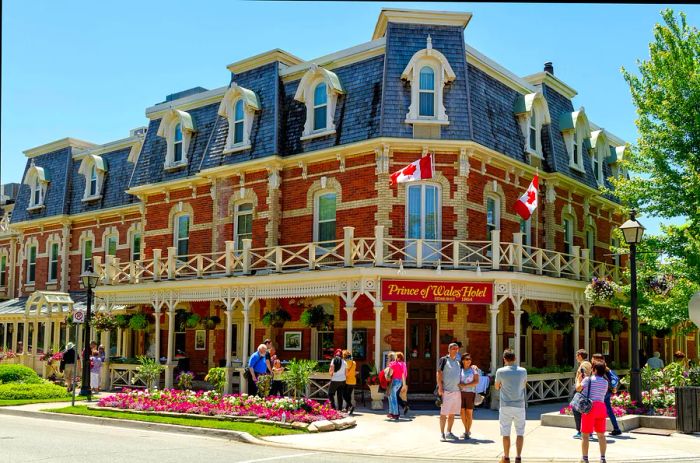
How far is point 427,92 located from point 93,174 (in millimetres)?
19149

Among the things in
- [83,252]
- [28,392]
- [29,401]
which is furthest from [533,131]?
[83,252]

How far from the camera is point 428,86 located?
2284 centimetres

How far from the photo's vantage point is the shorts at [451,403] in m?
14.1

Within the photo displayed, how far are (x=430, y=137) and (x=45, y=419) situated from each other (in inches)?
512

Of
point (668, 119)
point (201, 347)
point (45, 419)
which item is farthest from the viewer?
point (201, 347)

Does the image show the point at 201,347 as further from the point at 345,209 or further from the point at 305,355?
the point at 345,209

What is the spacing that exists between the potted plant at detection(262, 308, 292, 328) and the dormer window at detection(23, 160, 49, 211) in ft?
61.1

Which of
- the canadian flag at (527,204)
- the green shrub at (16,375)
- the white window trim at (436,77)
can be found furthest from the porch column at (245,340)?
the canadian flag at (527,204)

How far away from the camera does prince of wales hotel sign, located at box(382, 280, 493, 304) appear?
66.4 ft

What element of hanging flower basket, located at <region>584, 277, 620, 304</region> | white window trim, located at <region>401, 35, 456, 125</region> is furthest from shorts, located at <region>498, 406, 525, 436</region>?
white window trim, located at <region>401, 35, 456, 125</region>

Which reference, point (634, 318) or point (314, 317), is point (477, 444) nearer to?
point (634, 318)

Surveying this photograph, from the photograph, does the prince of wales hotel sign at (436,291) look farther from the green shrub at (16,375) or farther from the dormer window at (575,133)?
the green shrub at (16,375)

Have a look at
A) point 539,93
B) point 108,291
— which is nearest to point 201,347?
point 108,291

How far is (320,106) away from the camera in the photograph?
24.3m
